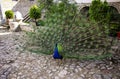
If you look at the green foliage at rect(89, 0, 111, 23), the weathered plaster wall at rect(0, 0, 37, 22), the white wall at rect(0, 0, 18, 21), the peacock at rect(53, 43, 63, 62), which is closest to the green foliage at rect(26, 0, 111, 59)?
the peacock at rect(53, 43, 63, 62)

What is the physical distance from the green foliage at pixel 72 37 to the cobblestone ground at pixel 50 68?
0.41 m

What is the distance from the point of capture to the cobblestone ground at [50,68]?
4.54m

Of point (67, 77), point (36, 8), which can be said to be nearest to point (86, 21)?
point (67, 77)

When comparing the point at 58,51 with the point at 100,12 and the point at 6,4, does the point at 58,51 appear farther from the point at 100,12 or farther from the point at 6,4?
the point at 6,4

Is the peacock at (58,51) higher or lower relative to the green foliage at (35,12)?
lower

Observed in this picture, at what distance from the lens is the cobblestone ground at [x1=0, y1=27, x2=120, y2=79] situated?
14.9 feet

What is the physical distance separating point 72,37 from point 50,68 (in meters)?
1.18

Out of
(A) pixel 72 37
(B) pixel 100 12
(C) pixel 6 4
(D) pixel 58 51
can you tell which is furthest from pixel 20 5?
(D) pixel 58 51

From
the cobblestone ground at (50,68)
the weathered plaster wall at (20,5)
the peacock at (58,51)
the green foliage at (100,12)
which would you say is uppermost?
the weathered plaster wall at (20,5)

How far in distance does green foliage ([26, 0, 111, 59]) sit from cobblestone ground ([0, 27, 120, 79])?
1.36 feet

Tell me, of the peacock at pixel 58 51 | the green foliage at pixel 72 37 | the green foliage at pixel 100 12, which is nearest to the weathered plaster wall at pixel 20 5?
the green foliage at pixel 100 12

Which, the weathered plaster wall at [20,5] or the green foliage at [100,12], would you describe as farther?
the weathered plaster wall at [20,5]

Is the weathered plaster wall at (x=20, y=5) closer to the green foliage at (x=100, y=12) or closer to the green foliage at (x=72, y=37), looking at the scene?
the green foliage at (x=100, y=12)

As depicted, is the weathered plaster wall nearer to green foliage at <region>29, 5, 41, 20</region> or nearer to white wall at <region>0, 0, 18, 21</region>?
white wall at <region>0, 0, 18, 21</region>
